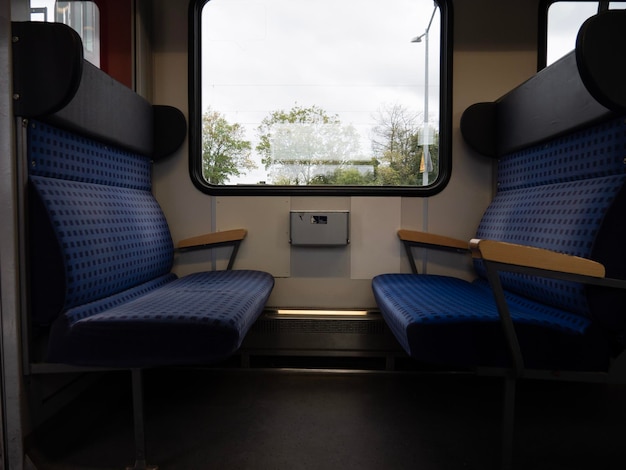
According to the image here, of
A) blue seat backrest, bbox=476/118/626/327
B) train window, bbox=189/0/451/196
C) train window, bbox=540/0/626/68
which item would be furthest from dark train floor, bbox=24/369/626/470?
train window, bbox=540/0/626/68

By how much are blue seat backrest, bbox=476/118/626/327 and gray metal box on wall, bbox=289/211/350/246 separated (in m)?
0.88

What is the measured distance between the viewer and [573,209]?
143 cm

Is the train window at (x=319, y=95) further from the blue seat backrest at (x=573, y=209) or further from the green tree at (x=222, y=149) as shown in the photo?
the blue seat backrest at (x=573, y=209)

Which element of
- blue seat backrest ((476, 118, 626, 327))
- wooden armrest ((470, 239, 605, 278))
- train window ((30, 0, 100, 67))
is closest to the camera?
wooden armrest ((470, 239, 605, 278))

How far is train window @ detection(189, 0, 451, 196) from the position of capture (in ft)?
7.95

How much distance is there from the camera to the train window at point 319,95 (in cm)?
242

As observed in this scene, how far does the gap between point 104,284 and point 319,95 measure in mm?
1700

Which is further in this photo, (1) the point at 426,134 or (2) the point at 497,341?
(1) the point at 426,134

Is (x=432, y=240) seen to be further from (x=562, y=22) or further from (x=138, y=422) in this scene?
(x=138, y=422)

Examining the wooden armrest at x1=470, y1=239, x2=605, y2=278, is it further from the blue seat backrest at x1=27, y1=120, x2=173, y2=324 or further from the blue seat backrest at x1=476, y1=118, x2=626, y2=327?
the blue seat backrest at x1=27, y1=120, x2=173, y2=324

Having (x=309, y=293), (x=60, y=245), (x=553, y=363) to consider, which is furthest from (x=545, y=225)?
(x=60, y=245)

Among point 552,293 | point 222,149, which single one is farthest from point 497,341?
point 222,149

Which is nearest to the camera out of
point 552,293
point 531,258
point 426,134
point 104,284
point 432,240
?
point 531,258

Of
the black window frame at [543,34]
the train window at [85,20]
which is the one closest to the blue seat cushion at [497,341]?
the black window frame at [543,34]
